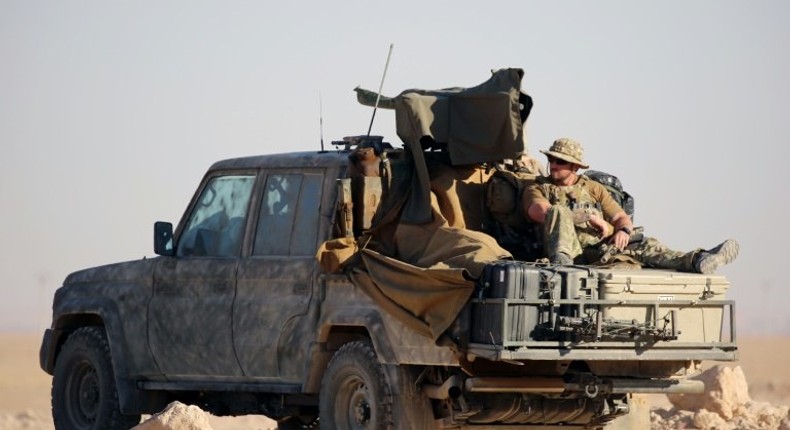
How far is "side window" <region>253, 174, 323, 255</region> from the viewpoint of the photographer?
44.9 feet

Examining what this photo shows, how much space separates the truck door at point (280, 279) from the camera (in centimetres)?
1354

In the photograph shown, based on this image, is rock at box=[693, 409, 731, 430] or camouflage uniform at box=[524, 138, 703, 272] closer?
camouflage uniform at box=[524, 138, 703, 272]

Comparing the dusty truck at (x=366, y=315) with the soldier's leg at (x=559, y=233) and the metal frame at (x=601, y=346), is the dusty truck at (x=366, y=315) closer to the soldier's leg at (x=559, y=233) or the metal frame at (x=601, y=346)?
the metal frame at (x=601, y=346)

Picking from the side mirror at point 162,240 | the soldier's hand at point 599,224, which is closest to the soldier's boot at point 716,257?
the soldier's hand at point 599,224

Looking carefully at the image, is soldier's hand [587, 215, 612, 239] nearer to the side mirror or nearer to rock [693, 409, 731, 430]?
the side mirror

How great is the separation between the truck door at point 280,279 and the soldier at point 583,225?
148cm

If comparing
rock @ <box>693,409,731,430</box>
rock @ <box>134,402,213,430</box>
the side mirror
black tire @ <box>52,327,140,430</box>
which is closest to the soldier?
rock @ <box>134,402,213,430</box>

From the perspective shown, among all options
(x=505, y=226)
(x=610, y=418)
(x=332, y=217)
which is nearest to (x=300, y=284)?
(x=332, y=217)

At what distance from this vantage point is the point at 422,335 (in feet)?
40.7

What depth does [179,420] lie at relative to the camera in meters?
13.6

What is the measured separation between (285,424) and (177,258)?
154 centimetres

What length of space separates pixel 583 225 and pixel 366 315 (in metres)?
1.53

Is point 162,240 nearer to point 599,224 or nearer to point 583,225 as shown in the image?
point 583,225

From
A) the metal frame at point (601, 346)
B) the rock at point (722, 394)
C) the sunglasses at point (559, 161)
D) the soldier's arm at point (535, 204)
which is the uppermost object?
the sunglasses at point (559, 161)
